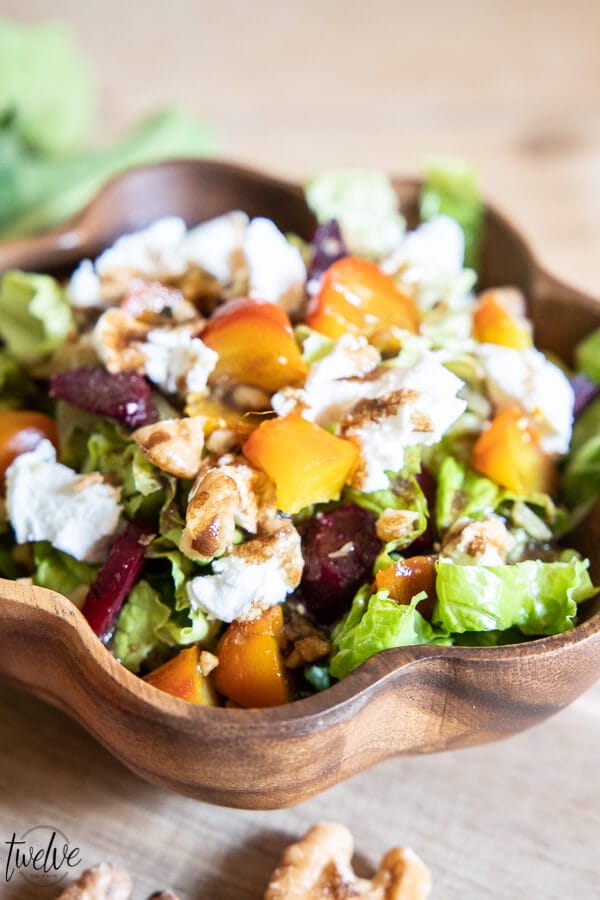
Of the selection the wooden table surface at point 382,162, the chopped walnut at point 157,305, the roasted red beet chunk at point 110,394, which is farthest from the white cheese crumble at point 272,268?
the wooden table surface at point 382,162

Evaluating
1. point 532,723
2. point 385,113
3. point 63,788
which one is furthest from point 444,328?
point 385,113

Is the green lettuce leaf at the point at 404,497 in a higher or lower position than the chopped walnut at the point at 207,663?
higher

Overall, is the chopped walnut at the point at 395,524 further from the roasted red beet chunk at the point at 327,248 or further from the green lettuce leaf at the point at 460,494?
the roasted red beet chunk at the point at 327,248

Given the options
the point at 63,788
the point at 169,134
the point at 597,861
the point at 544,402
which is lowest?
Result: the point at 63,788

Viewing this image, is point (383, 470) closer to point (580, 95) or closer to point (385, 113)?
point (385, 113)

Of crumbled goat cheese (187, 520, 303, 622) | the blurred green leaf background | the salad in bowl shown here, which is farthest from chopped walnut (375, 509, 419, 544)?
the blurred green leaf background

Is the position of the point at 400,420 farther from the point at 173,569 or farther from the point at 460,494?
the point at 173,569

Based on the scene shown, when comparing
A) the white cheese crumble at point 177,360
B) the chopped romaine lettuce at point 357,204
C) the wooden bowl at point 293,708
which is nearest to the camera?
the wooden bowl at point 293,708
